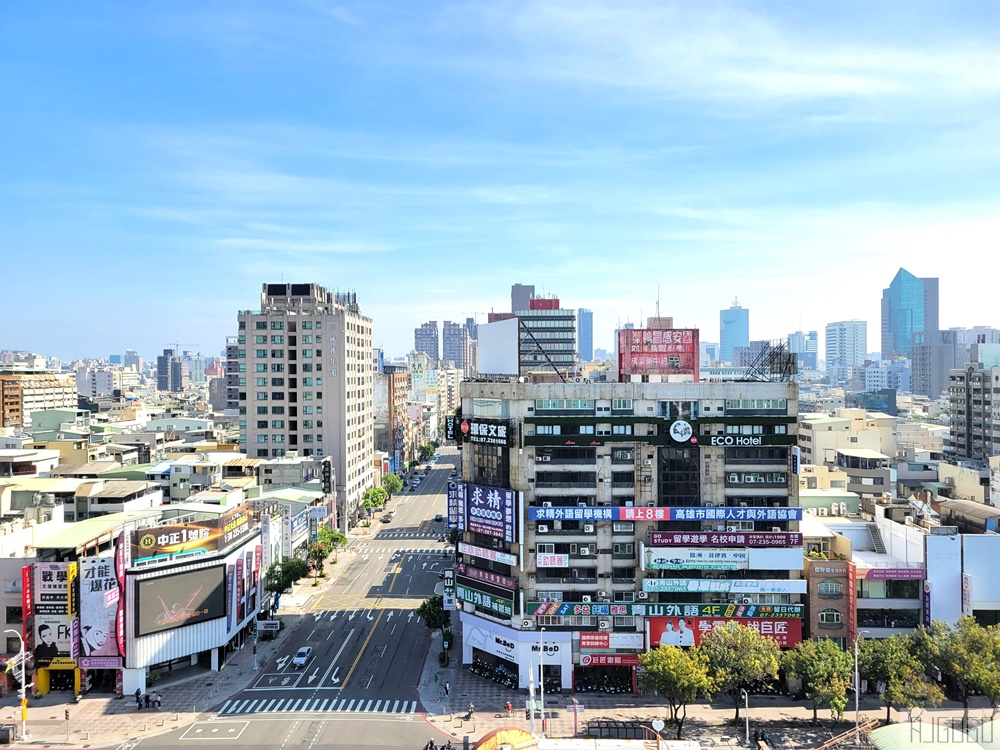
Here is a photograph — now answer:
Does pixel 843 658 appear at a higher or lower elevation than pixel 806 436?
lower

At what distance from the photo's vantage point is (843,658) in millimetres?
67562

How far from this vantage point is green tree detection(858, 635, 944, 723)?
62156 mm

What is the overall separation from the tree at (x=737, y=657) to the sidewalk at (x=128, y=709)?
46.7 metres

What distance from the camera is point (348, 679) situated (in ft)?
262

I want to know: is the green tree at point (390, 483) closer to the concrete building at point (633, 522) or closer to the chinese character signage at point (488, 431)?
the chinese character signage at point (488, 431)

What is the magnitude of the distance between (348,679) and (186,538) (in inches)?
878

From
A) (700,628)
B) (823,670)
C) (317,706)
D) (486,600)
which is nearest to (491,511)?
(486,600)

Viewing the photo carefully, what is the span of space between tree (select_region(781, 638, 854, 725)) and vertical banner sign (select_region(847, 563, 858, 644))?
5490mm

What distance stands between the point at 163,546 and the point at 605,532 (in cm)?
4465

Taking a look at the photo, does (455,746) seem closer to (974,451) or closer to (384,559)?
(384,559)

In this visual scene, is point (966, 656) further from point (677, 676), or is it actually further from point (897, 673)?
point (677, 676)

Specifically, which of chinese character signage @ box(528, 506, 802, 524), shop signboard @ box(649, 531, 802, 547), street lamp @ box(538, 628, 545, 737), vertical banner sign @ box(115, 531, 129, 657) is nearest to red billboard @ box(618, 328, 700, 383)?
chinese character signage @ box(528, 506, 802, 524)

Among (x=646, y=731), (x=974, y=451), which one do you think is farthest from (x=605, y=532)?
(x=974, y=451)

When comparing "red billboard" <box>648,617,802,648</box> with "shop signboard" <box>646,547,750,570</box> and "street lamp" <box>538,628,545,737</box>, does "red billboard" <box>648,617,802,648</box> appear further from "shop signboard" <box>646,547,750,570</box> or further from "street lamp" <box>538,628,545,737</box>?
"street lamp" <box>538,628,545,737</box>
